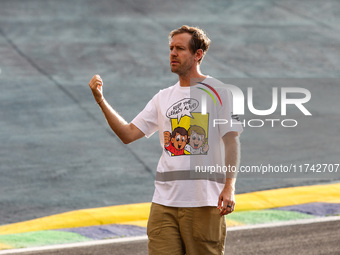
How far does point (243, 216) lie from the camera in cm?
980

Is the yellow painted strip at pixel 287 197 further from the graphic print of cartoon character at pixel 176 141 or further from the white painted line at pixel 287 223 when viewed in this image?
the graphic print of cartoon character at pixel 176 141

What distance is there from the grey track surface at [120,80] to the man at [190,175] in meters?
5.11

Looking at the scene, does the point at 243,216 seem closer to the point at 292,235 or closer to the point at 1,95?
the point at 292,235

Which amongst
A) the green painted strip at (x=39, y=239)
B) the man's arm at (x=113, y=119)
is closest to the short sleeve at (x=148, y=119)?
the man's arm at (x=113, y=119)

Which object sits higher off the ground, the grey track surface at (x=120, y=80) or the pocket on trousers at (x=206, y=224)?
the grey track surface at (x=120, y=80)

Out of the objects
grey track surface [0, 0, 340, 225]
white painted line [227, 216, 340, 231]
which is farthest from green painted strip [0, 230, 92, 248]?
white painted line [227, 216, 340, 231]

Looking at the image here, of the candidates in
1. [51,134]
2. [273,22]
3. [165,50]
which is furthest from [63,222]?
[273,22]

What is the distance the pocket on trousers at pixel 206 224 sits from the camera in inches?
199

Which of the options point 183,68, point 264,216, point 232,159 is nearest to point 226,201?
point 232,159

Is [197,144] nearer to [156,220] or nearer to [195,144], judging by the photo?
[195,144]

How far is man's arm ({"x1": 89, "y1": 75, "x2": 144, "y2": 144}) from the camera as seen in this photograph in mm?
5051

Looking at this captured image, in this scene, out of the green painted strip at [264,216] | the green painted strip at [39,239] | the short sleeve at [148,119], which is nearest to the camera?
the short sleeve at [148,119]

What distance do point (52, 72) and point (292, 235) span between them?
416 inches

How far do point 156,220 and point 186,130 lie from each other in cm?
69
